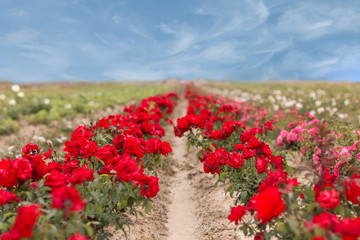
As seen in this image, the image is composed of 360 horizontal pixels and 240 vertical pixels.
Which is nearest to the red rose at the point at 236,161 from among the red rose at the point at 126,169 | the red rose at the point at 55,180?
the red rose at the point at 126,169

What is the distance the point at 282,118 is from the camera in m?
7.10

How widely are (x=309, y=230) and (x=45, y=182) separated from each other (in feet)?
6.14

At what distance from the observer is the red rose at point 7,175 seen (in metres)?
2.01

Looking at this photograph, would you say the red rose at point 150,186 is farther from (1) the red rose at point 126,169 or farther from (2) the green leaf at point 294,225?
(2) the green leaf at point 294,225

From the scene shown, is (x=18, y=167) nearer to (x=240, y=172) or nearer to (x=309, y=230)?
(x=309, y=230)

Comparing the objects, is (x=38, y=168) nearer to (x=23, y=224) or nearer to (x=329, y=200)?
(x=23, y=224)

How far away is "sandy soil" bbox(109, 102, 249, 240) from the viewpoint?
345 cm

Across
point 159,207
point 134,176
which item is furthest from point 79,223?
point 159,207

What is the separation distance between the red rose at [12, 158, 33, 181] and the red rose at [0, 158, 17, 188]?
1.5 inches

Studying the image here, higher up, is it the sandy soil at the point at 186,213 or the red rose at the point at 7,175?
the red rose at the point at 7,175

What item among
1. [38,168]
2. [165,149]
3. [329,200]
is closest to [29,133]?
[165,149]

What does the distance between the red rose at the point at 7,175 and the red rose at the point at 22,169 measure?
4cm

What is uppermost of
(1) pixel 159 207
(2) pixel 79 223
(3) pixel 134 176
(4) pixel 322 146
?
(4) pixel 322 146

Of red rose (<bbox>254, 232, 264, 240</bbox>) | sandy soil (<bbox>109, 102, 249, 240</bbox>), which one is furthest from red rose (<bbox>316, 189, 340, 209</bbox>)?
sandy soil (<bbox>109, 102, 249, 240</bbox>)
